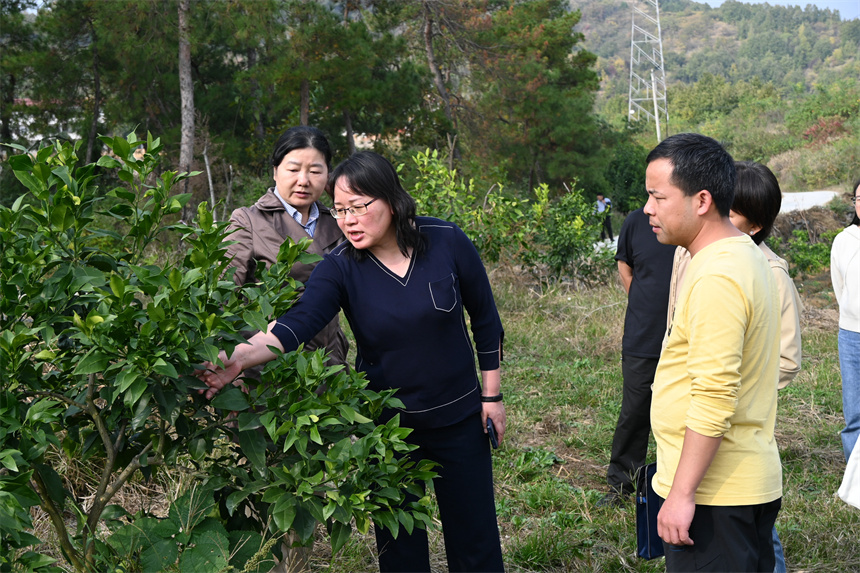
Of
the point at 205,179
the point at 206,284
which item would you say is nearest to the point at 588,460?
the point at 206,284

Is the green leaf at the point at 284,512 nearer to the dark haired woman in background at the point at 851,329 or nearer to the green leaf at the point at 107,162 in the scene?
the green leaf at the point at 107,162

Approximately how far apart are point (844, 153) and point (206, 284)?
25758mm

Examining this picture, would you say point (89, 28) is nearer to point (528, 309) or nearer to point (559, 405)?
point (528, 309)

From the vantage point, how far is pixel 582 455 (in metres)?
4.43

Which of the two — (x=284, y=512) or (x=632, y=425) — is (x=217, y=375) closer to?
(x=284, y=512)

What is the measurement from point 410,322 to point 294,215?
0.77 meters

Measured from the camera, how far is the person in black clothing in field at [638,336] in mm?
3572

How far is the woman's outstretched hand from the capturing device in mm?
1854

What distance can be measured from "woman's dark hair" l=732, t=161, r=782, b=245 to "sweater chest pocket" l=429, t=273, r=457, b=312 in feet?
3.21

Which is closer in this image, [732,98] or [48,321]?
[48,321]

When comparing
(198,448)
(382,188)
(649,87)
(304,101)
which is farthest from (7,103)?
(649,87)

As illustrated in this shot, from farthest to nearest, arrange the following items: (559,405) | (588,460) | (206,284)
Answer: (559,405) < (588,460) < (206,284)

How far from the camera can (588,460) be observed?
434 cm

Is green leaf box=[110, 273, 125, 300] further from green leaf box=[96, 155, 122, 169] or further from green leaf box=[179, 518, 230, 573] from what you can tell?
green leaf box=[179, 518, 230, 573]
